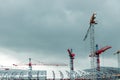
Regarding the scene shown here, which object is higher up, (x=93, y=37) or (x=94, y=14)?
(x=94, y=14)

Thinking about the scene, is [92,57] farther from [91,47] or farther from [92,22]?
[92,22]

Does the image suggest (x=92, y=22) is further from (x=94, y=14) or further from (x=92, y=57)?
(x=92, y=57)

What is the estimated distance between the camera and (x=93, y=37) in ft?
643

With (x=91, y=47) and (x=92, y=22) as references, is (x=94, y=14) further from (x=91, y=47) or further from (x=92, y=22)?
(x=91, y=47)

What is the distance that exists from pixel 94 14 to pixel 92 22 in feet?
25.6

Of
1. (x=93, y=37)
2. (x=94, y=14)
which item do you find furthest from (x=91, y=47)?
(x=94, y=14)

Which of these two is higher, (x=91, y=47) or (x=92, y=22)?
(x=92, y=22)

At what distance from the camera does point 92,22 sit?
19662cm

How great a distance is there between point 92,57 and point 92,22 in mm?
21317

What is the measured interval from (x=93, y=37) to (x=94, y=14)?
47.8 ft

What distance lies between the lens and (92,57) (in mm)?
199625

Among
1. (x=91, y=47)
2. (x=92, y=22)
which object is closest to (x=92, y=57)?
(x=91, y=47)

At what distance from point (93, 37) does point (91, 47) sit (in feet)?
20.8

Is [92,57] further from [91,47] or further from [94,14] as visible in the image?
[94,14]
